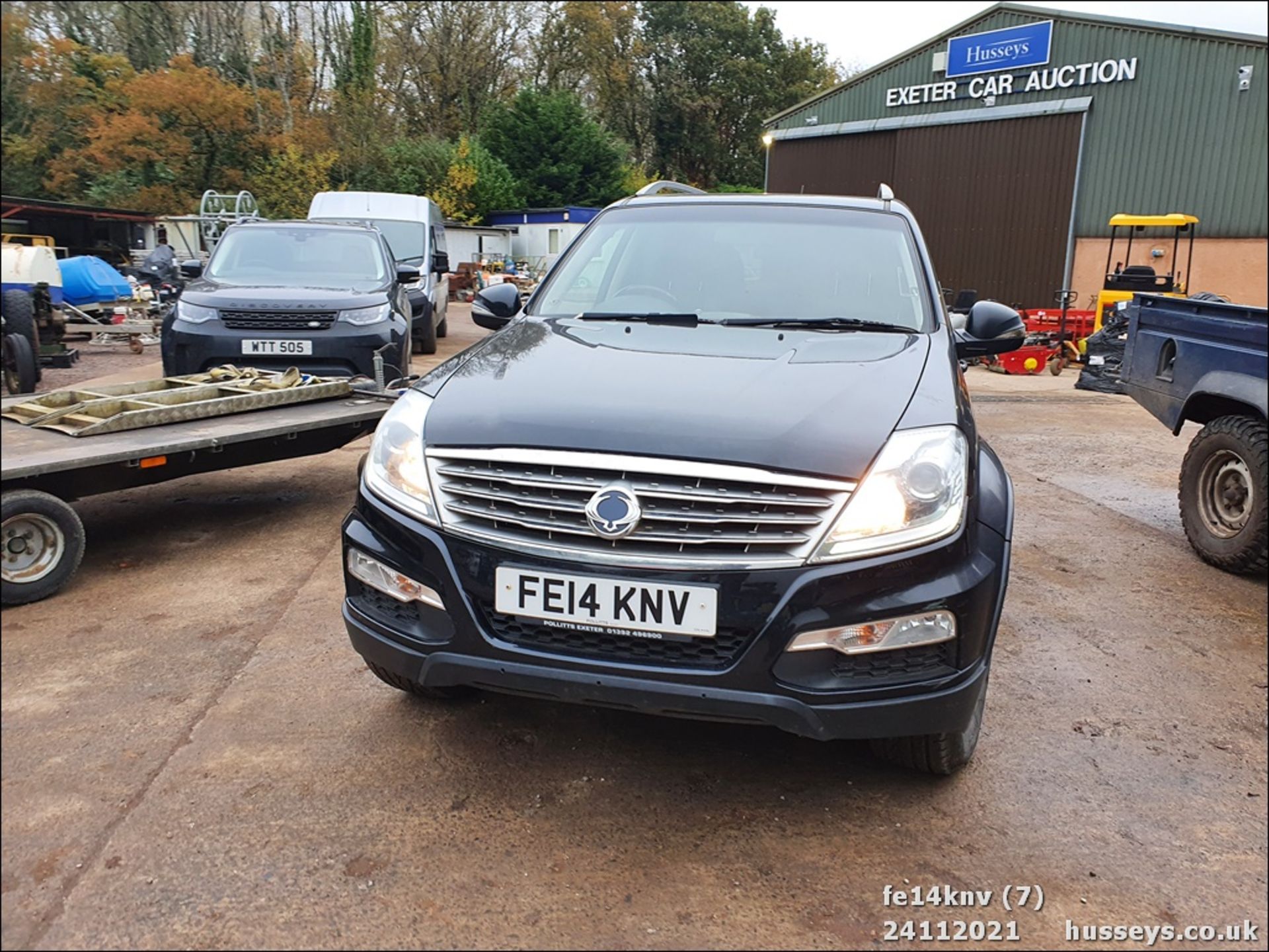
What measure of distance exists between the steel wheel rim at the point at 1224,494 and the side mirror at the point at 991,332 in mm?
1702

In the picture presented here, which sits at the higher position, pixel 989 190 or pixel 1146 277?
pixel 989 190

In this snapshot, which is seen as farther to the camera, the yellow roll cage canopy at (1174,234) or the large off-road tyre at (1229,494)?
the yellow roll cage canopy at (1174,234)

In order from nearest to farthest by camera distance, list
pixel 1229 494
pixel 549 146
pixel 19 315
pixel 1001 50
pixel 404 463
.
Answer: pixel 404 463, pixel 1229 494, pixel 19 315, pixel 1001 50, pixel 549 146

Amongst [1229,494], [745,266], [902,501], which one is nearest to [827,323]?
[745,266]

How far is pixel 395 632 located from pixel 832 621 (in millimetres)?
1115

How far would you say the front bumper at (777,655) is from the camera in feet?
7.23

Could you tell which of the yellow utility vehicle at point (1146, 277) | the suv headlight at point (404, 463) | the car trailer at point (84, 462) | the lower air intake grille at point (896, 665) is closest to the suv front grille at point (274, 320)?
the car trailer at point (84, 462)

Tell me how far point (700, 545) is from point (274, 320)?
5136 mm

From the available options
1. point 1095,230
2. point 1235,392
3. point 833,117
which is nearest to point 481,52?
point 833,117

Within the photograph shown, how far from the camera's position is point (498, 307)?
12.7ft

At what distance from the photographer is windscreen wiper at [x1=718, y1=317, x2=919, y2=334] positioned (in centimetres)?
324

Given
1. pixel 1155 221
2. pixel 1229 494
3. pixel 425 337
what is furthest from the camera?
pixel 1155 221

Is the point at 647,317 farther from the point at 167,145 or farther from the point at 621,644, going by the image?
the point at 167,145

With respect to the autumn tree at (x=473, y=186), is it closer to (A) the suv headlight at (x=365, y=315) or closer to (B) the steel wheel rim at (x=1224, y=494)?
(A) the suv headlight at (x=365, y=315)
